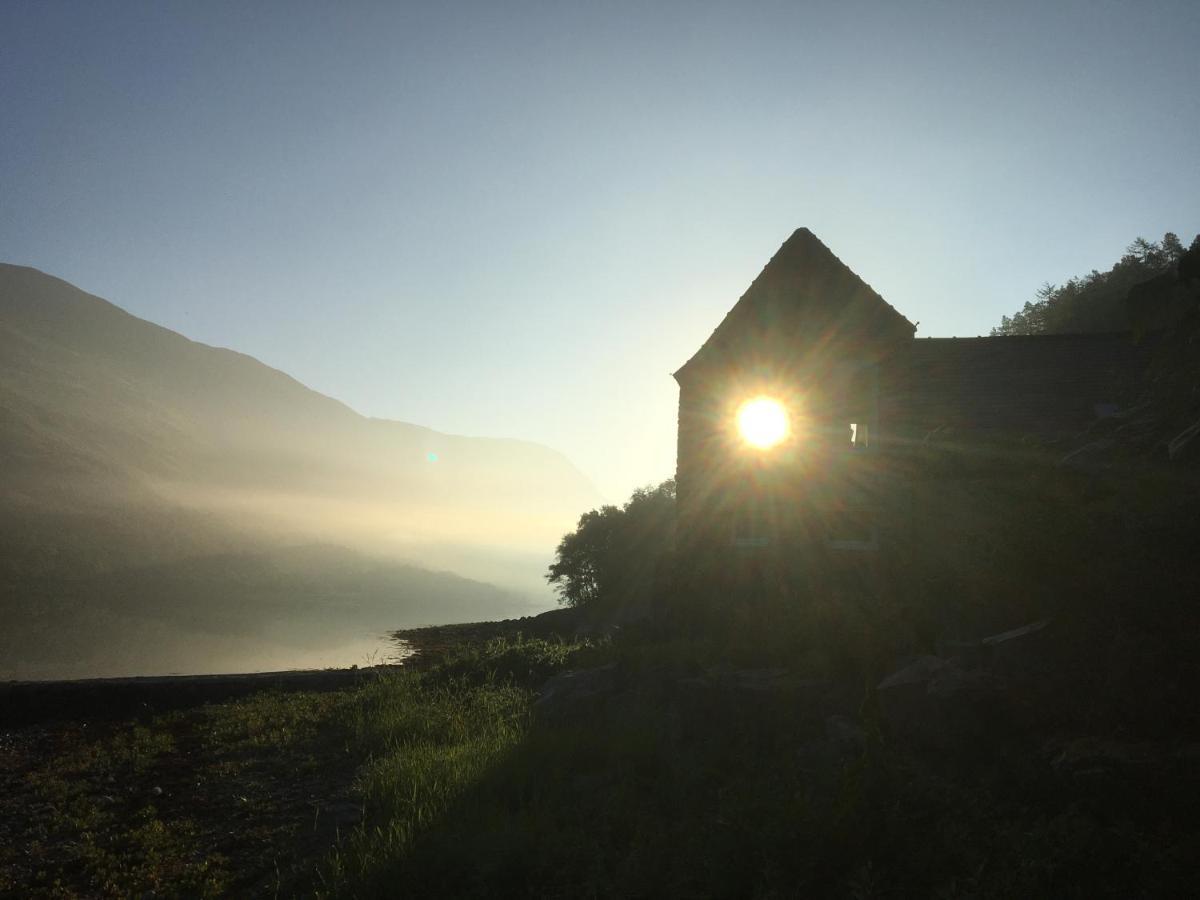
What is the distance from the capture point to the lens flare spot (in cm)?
1656

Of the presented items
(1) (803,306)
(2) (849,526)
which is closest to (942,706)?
(2) (849,526)

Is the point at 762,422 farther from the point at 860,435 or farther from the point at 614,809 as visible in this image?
the point at 614,809

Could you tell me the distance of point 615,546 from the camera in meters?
47.2

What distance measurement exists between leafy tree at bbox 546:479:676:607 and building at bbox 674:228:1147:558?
78.7ft

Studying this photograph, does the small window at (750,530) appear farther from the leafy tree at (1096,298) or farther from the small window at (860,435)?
the leafy tree at (1096,298)

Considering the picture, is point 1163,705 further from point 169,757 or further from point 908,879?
point 169,757

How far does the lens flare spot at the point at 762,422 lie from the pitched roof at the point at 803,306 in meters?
1.85

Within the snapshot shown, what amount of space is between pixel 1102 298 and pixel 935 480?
42.3 m

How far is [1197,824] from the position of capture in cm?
435

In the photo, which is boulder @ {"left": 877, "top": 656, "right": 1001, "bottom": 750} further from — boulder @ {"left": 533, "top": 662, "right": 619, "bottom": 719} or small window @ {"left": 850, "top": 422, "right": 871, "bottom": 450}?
small window @ {"left": 850, "top": 422, "right": 871, "bottom": 450}

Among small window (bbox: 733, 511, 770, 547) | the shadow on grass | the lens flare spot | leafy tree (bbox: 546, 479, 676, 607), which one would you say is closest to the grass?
the shadow on grass

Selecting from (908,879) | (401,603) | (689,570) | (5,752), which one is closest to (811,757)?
(908,879)

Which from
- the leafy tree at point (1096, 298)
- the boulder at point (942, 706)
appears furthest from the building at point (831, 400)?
the leafy tree at point (1096, 298)

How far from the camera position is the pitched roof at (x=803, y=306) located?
16.9 meters
